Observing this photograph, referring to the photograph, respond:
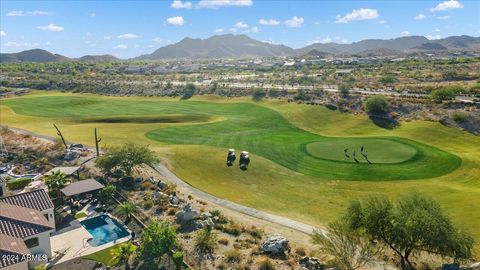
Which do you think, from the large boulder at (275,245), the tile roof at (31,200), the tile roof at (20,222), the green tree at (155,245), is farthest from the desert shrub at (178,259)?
the tile roof at (31,200)

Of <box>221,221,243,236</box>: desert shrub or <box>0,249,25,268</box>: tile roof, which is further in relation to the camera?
<box>221,221,243,236</box>: desert shrub

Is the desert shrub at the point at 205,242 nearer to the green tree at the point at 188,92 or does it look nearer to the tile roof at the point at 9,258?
the tile roof at the point at 9,258

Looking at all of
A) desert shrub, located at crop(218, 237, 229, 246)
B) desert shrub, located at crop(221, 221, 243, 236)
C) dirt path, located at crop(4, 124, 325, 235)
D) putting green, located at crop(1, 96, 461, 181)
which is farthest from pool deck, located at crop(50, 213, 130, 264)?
putting green, located at crop(1, 96, 461, 181)

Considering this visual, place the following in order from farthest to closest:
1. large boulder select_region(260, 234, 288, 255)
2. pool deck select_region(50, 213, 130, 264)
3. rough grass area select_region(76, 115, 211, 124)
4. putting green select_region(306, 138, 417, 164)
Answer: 1. rough grass area select_region(76, 115, 211, 124)
2. putting green select_region(306, 138, 417, 164)
3. pool deck select_region(50, 213, 130, 264)
4. large boulder select_region(260, 234, 288, 255)

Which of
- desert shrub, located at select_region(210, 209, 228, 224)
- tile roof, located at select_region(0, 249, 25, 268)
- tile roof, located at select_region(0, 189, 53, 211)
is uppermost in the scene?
tile roof, located at select_region(0, 189, 53, 211)

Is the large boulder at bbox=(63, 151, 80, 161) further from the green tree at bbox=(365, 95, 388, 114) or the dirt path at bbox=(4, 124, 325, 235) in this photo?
the green tree at bbox=(365, 95, 388, 114)

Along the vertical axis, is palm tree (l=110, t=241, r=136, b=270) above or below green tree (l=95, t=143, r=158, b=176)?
below
